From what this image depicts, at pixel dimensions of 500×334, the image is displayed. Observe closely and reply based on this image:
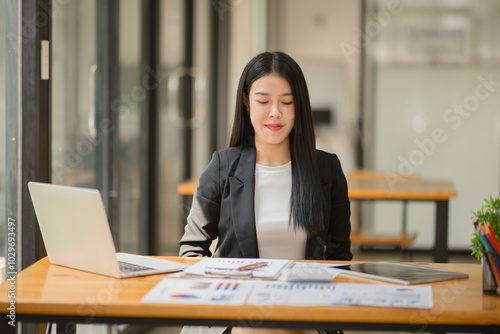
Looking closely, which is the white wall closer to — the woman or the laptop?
the woman

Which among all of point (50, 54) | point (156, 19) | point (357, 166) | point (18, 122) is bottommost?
point (357, 166)

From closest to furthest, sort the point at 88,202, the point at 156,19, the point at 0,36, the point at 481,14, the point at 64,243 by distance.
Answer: the point at 88,202, the point at 64,243, the point at 0,36, the point at 156,19, the point at 481,14

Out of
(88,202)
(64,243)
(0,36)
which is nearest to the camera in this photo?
(88,202)

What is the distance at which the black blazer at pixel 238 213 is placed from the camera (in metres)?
2.14

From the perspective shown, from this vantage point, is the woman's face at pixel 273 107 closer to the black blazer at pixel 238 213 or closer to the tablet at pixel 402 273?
the black blazer at pixel 238 213

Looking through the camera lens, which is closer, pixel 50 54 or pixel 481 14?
pixel 50 54

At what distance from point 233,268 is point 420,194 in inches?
86.4

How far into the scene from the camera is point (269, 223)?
2.15 m

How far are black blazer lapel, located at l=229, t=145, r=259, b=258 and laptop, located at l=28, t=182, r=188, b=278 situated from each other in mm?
368

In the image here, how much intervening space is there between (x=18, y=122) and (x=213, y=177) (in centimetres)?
66

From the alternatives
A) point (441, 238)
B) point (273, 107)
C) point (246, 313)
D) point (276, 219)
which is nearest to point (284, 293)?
point (246, 313)

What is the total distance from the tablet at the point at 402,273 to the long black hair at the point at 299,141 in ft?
1.20

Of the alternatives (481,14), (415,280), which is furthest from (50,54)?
(481,14)

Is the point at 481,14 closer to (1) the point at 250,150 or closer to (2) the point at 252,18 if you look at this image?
(2) the point at 252,18
